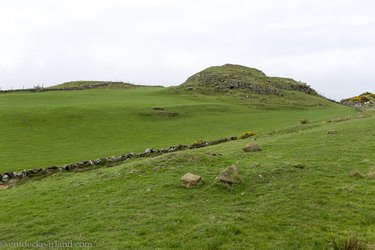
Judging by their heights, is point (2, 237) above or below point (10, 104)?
below

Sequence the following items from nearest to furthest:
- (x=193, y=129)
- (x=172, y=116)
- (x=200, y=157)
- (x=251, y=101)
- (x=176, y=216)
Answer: (x=176, y=216) < (x=200, y=157) < (x=193, y=129) < (x=172, y=116) < (x=251, y=101)

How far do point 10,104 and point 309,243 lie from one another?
58.8m

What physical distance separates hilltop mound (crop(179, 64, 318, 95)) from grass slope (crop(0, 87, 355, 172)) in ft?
40.5

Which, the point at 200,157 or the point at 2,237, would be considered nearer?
the point at 2,237

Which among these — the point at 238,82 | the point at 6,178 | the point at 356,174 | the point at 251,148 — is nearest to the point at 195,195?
the point at 356,174

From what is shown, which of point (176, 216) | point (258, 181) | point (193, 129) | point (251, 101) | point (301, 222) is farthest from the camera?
point (251, 101)

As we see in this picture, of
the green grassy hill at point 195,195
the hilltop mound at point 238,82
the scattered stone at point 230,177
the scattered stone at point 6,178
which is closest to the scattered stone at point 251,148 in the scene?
the green grassy hill at point 195,195

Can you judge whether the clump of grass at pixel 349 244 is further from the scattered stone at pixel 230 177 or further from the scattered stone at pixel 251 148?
the scattered stone at pixel 251 148

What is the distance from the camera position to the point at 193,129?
5175cm

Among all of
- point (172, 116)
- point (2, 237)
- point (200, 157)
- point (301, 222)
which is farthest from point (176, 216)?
point (172, 116)

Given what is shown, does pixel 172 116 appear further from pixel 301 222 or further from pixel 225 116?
pixel 301 222

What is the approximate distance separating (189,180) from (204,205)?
112 inches

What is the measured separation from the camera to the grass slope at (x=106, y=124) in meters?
38.9

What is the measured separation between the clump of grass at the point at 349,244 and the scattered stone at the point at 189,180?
8129mm
